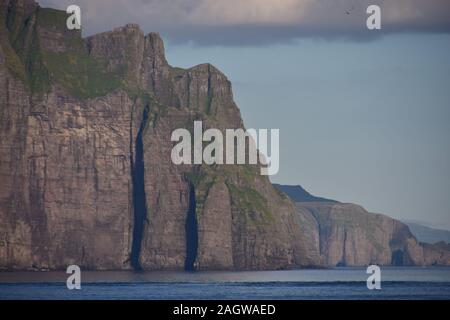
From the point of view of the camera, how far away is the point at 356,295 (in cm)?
18562

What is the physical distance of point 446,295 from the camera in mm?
182375
